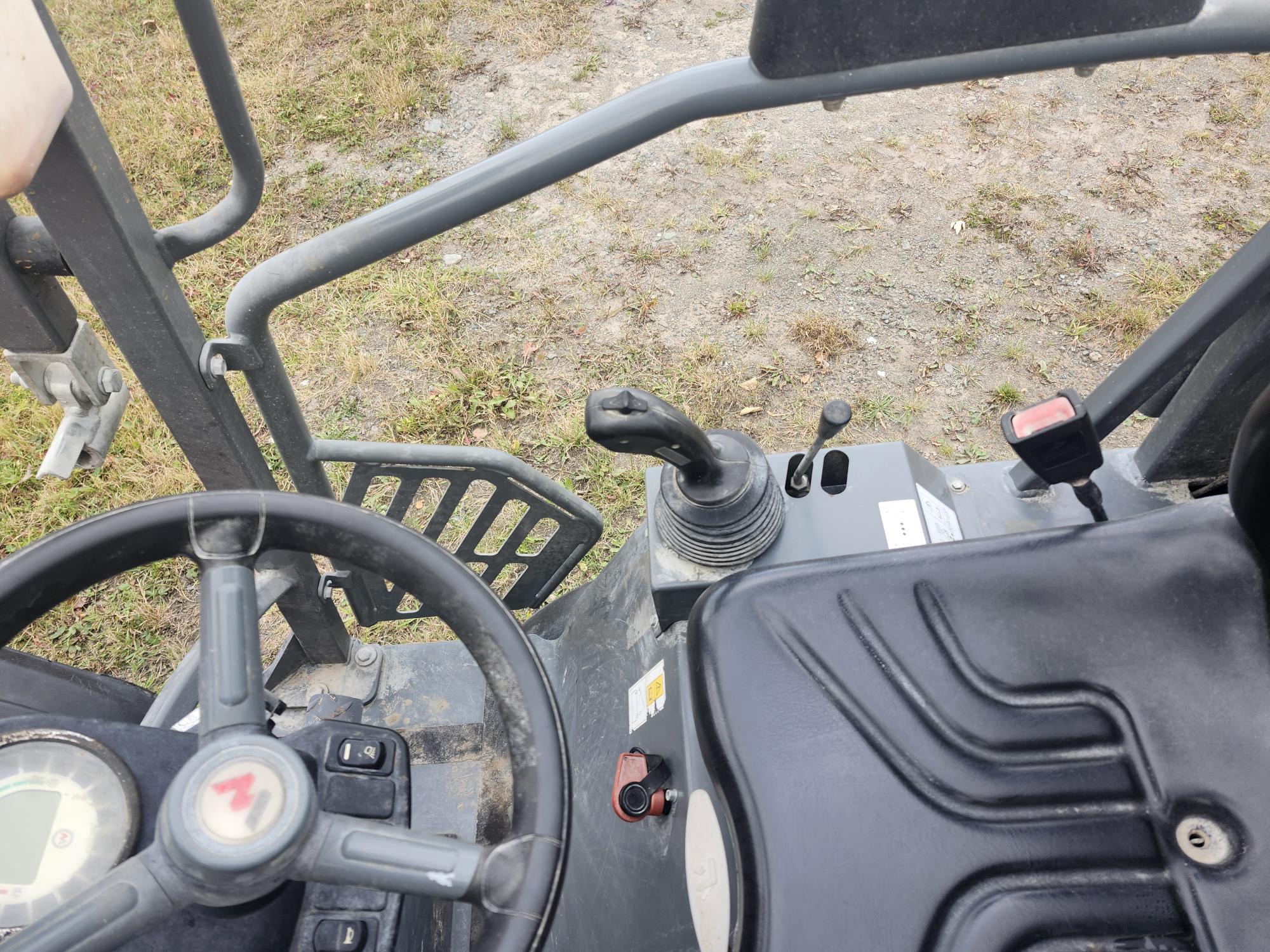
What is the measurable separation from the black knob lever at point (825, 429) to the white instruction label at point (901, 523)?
0.45 ft

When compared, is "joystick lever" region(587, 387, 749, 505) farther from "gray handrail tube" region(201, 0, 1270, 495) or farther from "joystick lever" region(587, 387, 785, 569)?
"gray handrail tube" region(201, 0, 1270, 495)

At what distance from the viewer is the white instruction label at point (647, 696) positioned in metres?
1.26

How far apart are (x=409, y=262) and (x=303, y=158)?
757 millimetres

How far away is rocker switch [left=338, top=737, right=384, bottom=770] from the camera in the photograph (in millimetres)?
910

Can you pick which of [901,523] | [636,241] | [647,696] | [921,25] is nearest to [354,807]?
[647,696]

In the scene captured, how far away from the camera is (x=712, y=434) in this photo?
1254 mm

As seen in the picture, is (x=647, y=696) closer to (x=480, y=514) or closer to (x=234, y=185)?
(x=480, y=514)

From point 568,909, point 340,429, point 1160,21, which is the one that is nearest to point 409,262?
point 340,429

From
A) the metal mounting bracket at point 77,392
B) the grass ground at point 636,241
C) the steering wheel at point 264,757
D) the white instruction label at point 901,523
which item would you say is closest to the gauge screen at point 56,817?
the steering wheel at point 264,757

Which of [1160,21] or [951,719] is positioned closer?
[1160,21]

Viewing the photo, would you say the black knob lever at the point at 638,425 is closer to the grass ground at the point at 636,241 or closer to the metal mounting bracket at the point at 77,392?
the metal mounting bracket at the point at 77,392

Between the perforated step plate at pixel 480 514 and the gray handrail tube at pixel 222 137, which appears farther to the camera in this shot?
the perforated step plate at pixel 480 514

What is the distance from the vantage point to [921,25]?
0.83 meters

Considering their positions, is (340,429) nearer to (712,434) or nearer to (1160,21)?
(712,434)
